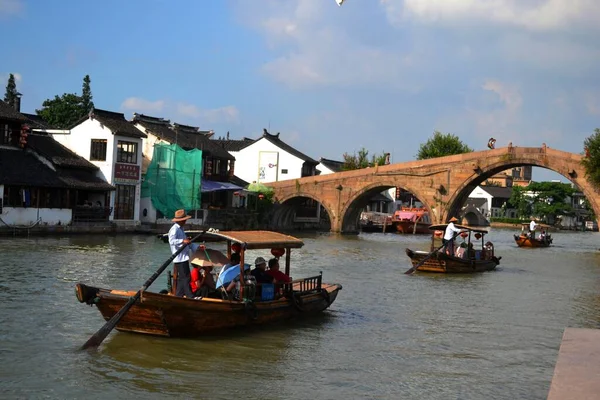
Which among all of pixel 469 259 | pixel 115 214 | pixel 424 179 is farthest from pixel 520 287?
pixel 424 179

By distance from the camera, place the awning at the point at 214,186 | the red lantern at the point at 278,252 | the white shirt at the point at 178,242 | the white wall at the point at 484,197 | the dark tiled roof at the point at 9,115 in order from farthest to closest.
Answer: the white wall at the point at 484,197, the awning at the point at 214,186, the dark tiled roof at the point at 9,115, the red lantern at the point at 278,252, the white shirt at the point at 178,242

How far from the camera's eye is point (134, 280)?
1956 centimetres

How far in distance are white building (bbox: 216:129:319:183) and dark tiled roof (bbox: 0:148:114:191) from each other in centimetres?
2358

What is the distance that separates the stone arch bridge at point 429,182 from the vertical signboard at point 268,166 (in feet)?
16.4

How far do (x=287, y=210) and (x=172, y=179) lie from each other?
49.4ft

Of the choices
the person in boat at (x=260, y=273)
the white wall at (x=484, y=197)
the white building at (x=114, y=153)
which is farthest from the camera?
the white wall at (x=484, y=197)

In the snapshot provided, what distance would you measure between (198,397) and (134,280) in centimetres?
1062

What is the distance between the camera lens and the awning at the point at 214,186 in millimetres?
43119

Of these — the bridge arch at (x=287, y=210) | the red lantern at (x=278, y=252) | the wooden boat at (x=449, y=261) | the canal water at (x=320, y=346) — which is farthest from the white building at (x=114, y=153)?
the red lantern at (x=278, y=252)

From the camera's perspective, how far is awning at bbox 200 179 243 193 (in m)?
43.1

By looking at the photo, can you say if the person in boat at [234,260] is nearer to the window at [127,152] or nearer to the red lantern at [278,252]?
the red lantern at [278,252]

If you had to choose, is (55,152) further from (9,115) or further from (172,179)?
(172,179)

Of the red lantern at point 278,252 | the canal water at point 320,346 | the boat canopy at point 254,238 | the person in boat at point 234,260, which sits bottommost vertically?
the canal water at point 320,346

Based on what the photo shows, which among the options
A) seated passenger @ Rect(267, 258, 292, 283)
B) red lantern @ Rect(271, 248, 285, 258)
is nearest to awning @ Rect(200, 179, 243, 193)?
red lantern @ Rect(271, 248, 285, 258)
